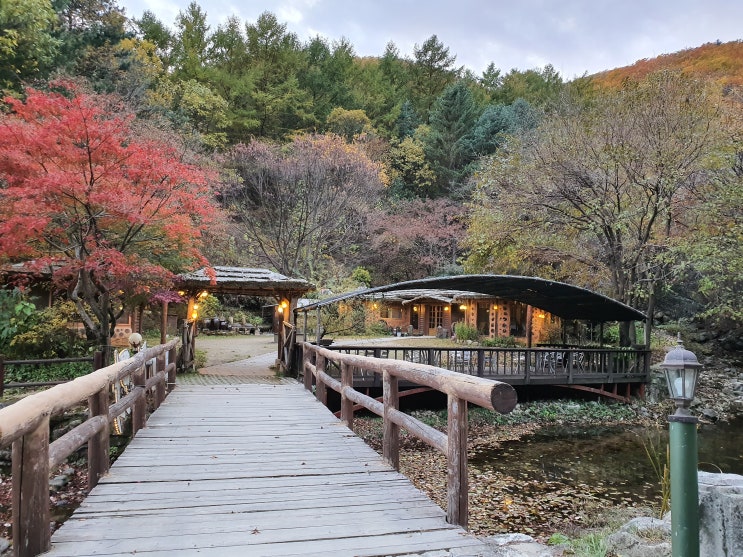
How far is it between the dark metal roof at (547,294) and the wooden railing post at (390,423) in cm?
565

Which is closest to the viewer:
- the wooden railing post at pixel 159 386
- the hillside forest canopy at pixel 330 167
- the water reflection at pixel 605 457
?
the wooden railing post at pixel 159 386

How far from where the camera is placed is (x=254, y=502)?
3.14 metres

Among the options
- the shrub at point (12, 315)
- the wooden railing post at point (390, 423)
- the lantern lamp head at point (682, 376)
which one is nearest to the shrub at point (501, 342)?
the shrub at point (12, 315)

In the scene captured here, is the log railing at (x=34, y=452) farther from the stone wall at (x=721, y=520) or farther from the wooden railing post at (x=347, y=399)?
the stone wall at (x=721, y=520)

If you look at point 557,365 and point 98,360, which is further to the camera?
point 557,365

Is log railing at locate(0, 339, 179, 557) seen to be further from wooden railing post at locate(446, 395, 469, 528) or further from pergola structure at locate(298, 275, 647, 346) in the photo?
pergola structure at locate(298, 275, 647, 346)

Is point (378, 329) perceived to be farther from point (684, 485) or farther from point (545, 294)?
point (684, 485)

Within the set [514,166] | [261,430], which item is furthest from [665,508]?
[514,166]

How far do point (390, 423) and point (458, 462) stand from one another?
1.30 m

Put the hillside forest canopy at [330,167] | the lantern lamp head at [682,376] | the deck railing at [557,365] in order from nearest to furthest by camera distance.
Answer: the lantern lamp head at [682,376], the hillside forest canopy at [330,167], the deck railing at [557,365]

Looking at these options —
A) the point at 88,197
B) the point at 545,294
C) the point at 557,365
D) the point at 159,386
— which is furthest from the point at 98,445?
the point at 557,365

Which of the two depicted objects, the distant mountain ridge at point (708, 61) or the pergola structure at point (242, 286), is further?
the distant mountain ridge at point (708, 61)

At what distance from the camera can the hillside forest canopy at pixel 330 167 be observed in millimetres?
9047

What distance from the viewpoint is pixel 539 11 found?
3597cm
